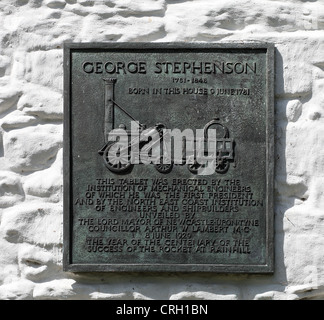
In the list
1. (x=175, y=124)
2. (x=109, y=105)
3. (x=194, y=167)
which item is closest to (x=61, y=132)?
(x=109, y=105)

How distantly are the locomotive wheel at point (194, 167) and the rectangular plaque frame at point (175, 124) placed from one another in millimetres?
33

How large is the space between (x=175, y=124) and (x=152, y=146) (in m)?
0.17

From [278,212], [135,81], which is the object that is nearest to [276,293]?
[278,212]

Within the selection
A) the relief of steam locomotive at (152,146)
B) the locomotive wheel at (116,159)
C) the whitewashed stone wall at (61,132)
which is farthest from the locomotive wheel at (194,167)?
the whitewashed stone wall at (61,132)

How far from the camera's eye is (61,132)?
13.5 feet

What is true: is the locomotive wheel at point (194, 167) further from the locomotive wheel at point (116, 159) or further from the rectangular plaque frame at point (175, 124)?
the locomotive wheel at point (116, 159)

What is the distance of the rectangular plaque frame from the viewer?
A: 3988mm

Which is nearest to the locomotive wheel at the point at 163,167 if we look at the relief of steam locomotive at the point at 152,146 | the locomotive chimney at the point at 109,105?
the relief of steam locomotive at the point at 152,146

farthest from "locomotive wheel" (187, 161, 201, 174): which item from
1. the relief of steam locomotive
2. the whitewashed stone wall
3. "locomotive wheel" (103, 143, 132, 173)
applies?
the whitewashed stone wall

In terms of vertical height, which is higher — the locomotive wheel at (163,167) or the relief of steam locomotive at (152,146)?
the relief of steam locomotive at (152,146)

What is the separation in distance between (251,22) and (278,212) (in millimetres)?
1035

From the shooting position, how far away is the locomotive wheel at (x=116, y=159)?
4.01 metres

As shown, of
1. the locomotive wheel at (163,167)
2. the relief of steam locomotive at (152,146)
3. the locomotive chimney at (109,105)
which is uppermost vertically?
the locomotive chimney at (109,105)
